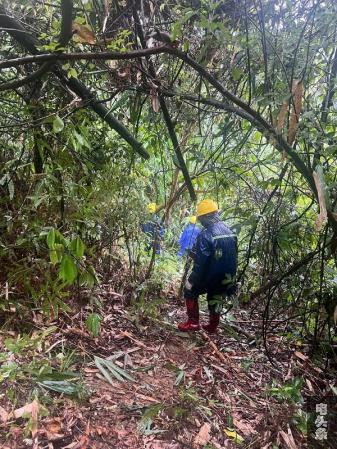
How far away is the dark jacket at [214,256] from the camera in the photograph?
11.7 feet

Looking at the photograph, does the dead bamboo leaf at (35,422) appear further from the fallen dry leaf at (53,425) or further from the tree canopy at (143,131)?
the tree canopy at (143,131)

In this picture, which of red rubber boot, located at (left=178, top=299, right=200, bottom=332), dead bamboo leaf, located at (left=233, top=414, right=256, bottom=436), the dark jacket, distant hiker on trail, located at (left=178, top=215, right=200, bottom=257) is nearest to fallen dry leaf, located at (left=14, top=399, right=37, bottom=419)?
dead bamboo leaf, located at (left=233, top=414, right=256, bottom=436)

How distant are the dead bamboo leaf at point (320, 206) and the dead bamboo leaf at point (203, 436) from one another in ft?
4.55

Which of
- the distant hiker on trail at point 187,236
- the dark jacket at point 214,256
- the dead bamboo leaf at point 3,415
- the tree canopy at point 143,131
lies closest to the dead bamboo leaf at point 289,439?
the tree canopy at point 143,131

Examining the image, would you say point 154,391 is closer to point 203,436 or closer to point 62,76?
point 203,436

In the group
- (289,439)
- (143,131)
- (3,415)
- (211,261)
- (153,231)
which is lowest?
(289,439)

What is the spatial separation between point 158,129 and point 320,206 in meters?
1.95

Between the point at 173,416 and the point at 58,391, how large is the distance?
2.25 ft

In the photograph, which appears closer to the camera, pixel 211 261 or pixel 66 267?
pixel 66 267

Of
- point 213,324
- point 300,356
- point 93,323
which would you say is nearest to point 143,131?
point 93,323

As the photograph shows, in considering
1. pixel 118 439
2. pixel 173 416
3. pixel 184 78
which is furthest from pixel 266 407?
pixel 184 78

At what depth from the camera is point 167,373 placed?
2832 millimetres

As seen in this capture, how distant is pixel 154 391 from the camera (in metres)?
2.55

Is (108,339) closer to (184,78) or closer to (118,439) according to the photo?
(118,439)
